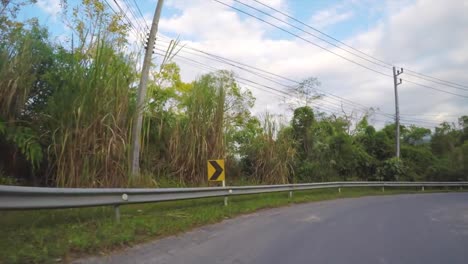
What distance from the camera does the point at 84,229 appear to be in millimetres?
5844

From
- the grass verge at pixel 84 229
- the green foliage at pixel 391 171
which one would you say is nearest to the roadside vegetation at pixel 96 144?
the grass verge at pixel 84 229

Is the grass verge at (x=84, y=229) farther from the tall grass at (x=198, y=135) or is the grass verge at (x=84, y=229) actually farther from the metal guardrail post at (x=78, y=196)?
the tall grass at (x=198, y=135)

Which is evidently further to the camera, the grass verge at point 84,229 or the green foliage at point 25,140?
the green foliage at point 25,140

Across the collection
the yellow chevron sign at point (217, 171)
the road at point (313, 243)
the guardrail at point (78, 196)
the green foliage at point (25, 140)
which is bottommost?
the road at point (313, 243)

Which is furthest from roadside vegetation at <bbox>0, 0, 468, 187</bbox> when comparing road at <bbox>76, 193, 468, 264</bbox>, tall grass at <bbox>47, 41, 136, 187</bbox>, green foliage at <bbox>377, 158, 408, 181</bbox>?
green foliage at <bbox>377, 158, 408, 181</bbox>

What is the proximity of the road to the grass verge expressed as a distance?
1.06 ft

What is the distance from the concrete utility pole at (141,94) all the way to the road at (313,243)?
3.75m

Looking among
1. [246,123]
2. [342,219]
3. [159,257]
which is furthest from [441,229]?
[246,123]

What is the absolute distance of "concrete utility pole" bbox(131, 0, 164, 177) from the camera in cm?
1021

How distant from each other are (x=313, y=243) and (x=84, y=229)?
3.89 meters

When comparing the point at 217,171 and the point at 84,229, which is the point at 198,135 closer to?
the point at 217,171

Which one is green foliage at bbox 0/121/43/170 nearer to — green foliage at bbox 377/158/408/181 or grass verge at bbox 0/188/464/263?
grass verge at bbox 0/188/464/263

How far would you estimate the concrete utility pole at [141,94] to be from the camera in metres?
10.2

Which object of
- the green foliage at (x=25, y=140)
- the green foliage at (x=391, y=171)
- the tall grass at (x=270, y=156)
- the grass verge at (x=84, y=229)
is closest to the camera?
the grass verge at (x=84, y=229)
